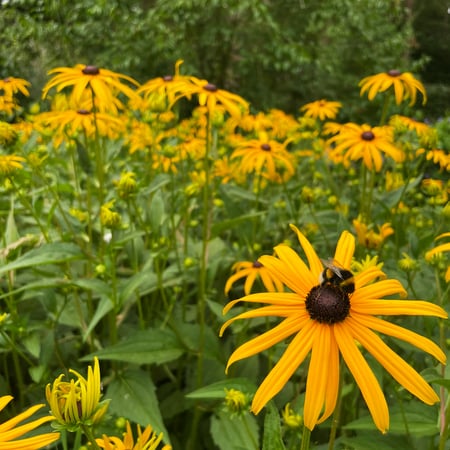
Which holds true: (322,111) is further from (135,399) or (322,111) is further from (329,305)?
(329,305)

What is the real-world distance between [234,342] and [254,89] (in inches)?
186

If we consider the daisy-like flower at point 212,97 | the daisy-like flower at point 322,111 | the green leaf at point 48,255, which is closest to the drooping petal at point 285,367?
the green leaf at point 48,255

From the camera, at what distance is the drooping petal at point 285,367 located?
1.90ft

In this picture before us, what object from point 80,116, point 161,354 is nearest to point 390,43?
point 80,116

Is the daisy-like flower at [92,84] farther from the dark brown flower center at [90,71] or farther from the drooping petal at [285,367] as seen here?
the drooping petal at [285,367]

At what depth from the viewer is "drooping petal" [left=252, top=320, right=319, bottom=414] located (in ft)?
1.90

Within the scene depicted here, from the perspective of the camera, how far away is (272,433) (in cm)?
66

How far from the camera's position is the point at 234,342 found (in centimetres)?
142

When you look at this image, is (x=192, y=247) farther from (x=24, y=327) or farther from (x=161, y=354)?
(x=24, y=327)

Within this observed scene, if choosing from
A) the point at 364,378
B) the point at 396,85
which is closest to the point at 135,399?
the point at 364,378

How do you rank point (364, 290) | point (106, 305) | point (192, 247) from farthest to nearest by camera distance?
point (192, 247)
point (106, 305)
point (364, 290)

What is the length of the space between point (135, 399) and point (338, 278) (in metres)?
0.70

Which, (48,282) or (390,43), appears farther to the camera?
(390,43)

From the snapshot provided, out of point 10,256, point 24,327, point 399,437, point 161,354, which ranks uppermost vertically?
point 10,256
